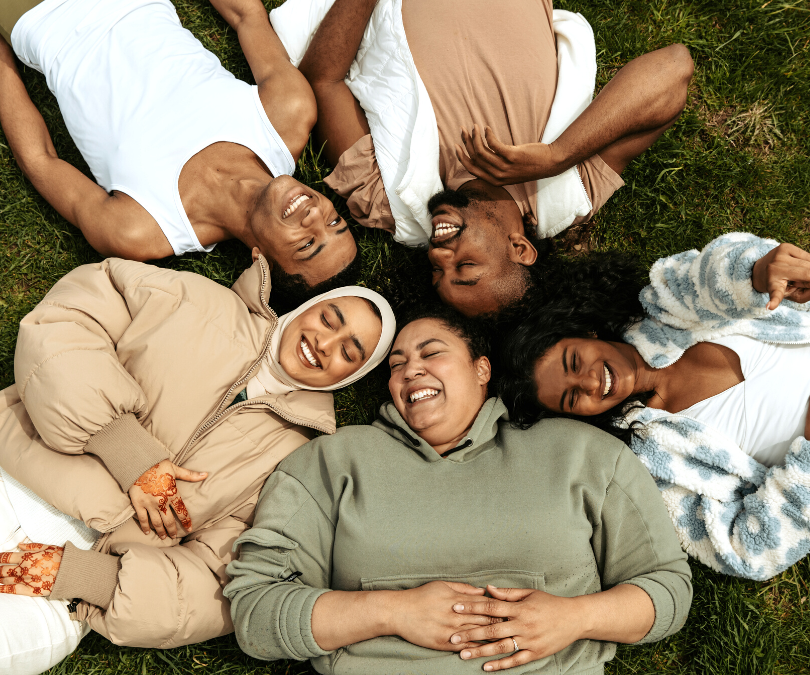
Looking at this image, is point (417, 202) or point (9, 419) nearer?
point (9, 419)

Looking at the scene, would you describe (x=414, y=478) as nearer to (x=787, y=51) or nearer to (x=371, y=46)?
(x=371, y=46)

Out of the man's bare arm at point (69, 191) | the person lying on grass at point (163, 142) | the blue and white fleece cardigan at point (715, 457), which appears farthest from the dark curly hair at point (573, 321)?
the man's bare arm at point (69, 191)

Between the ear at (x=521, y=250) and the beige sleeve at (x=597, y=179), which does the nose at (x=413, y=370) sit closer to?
the ear at (x=521, y=250)

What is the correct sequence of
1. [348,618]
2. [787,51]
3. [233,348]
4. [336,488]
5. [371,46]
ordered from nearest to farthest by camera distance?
[348,618], [336,488], [233,348], [371,46], [787,51]

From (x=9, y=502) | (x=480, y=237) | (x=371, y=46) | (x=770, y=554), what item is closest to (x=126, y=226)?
(x=9, y=502)

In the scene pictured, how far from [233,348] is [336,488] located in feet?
3.01

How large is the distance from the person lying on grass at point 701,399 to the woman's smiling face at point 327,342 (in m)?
0.80

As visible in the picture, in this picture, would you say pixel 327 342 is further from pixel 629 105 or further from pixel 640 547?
pixel 629 105

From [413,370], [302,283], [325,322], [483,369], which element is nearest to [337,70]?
[302,283]

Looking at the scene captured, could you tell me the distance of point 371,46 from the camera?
3.31 metres

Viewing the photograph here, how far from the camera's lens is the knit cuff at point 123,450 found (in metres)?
2.74

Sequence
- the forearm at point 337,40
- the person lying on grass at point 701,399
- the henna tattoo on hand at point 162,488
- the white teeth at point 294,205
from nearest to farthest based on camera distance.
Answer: the henna tattoo on hand at point 162,488 < the person lying on grass at point 701,399 < the white teeth at point 294,205 < the forearm at point 337,40

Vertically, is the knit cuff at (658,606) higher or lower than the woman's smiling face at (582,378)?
lower

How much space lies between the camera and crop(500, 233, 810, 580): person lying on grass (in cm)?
289
